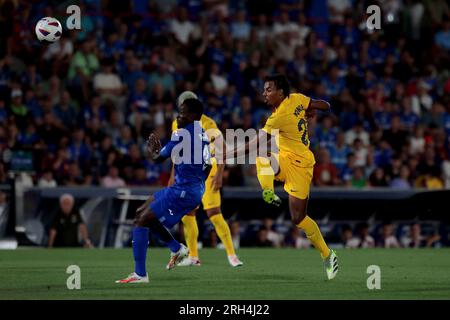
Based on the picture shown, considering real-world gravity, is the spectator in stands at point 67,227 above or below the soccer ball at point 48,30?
below

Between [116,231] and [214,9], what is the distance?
25.4ft

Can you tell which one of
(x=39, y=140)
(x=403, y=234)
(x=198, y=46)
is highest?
(x=198, y=46)

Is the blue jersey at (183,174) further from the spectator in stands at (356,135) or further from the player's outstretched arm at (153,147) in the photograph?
the spectator in stands at (356,135)

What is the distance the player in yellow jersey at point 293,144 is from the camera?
14438 mm

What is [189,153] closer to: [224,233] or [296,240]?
[224,233]

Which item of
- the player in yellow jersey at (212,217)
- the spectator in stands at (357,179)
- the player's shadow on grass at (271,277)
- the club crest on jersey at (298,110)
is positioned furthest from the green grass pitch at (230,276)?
the spectator in stands at (357,179)

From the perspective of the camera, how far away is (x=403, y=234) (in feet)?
76.9

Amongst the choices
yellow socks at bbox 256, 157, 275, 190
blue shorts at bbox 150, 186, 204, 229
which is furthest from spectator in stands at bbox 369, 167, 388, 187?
blue shorts at bbox 150, 186, 204, 229

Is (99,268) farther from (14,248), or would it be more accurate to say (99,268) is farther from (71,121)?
(71,121)

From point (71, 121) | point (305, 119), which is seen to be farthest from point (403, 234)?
point (305, 119)

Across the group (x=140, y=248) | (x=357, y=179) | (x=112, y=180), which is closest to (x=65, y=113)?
(x=112, y=180)

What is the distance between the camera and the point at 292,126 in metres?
14.6

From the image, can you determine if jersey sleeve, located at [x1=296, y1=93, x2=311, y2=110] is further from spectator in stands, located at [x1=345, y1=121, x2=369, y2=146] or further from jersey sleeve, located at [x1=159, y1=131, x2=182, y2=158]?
spectator in stands, located at [x1=345, y1=121, x2=369, y2=146]

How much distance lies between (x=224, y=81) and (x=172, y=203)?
1272 cm
